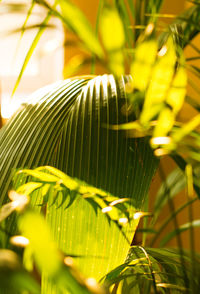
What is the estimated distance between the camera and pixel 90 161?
1.74 feet

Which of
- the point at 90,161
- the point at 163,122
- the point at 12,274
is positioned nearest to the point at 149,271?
the point at 90,161

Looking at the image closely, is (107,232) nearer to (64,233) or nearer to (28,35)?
(64,233)

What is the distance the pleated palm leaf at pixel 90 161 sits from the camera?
52cm

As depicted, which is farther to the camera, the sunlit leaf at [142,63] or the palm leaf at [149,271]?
the palm leaf at [149,271]

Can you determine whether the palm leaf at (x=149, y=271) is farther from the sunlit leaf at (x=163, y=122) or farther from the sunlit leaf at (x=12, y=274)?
the sunlit leaf at (x=12, y=274)

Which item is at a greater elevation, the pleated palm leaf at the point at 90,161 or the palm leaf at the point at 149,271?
the pleated palm leaf at the point at 90,161

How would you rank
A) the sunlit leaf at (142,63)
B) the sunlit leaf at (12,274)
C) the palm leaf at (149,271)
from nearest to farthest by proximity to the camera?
the sunlit leaf at (12,274)
the sunlit leaf at (142,63)
the palm leaf at (149,271)

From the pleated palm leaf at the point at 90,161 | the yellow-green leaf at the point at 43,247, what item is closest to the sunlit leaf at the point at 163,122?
the yellow-green leaf at the point at 43,247

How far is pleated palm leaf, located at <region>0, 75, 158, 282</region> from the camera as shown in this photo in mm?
515

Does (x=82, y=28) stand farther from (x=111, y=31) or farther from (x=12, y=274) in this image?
(x=12, y=274)

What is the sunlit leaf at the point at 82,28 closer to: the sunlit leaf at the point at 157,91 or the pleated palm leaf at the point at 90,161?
the sunlit leaf at the point at 157,91

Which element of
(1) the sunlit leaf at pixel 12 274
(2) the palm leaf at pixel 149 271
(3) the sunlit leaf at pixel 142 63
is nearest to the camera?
(1) the sunlit leaf at pixel 12 274

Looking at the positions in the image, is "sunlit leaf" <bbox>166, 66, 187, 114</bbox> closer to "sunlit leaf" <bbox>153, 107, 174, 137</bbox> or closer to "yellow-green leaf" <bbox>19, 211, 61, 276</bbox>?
"sunlit leaf" <bbox>153, 107, 174, 137</bbox>

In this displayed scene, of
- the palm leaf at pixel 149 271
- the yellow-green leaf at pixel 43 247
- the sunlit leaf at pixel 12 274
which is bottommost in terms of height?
the palm leaf at pixel 149 271
